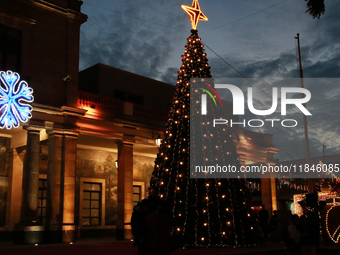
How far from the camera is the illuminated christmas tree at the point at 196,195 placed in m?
10.7

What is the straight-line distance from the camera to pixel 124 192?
16969mm

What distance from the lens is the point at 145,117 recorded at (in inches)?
734

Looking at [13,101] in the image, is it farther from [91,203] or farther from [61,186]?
[91,203]

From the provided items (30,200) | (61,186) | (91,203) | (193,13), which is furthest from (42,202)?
(193,13)

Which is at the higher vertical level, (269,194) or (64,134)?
(64,134)

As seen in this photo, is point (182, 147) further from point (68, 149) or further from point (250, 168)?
point (250, 168)

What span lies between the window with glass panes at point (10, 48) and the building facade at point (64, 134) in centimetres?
3

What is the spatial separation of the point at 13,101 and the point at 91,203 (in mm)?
7999

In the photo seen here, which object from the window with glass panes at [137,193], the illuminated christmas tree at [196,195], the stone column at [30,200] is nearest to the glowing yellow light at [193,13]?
the illuminated christmas tree at [196,195]

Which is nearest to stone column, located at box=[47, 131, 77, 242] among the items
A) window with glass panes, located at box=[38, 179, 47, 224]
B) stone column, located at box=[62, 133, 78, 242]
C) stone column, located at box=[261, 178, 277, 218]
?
stone column, located at box=[62, 133, 78, 242]

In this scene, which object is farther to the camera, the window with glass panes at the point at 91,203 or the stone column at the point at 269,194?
the stone column at the point at 269,194

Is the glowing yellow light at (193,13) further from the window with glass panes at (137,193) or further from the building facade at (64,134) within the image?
the window with glass panes at (137,193)

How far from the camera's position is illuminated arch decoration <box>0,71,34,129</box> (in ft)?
43.5

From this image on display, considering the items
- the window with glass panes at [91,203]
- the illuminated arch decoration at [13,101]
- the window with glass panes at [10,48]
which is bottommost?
the window with glass panes at [91,203]
